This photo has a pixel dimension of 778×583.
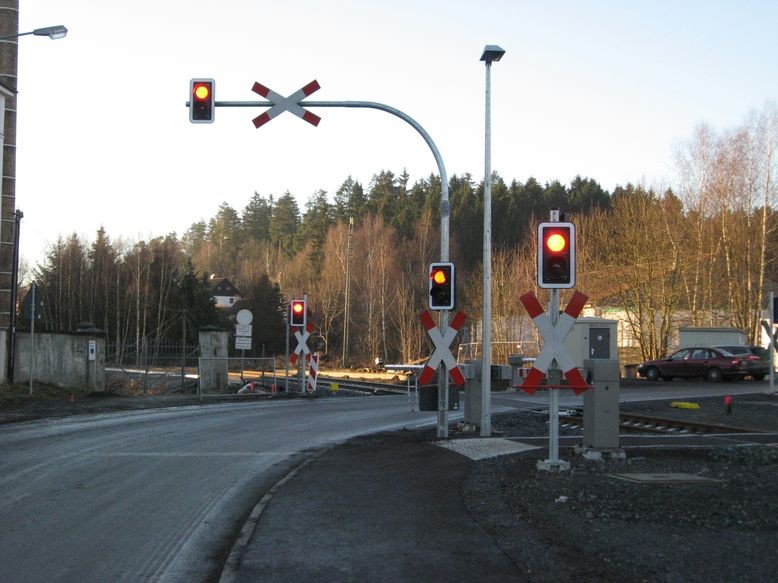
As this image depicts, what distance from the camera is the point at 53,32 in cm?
1969

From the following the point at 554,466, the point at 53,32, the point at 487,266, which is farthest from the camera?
the point at 53,32

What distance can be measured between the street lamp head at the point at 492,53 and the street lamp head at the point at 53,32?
35.1ft

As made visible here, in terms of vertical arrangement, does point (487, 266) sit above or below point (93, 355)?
above

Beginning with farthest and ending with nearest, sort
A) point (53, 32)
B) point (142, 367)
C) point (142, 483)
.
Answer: point (142, 367) → point (53, 32) → point (142, 483)

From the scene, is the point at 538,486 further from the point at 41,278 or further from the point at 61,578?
the point at 41,278

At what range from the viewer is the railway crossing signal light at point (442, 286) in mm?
14664

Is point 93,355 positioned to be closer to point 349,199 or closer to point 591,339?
point 591,339

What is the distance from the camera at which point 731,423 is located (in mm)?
18000

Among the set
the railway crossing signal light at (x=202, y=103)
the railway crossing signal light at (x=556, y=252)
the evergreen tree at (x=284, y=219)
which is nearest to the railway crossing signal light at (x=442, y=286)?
the railway crossing signal light at (x=556, y=252)

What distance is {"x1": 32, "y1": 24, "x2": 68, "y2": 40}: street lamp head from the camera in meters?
19.5

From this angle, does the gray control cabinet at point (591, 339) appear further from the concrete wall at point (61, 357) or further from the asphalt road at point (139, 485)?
the concrete wall at point (61, 357)

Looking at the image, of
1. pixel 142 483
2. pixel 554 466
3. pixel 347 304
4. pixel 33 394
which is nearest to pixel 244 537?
pixel 142 483

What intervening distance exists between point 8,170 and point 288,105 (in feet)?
65.1

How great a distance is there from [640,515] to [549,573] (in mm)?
2117
